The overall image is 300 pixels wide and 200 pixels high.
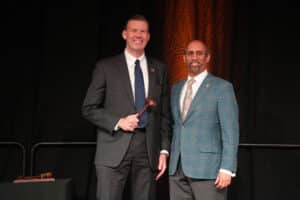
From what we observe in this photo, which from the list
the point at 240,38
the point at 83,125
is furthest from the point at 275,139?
the point at 83,125

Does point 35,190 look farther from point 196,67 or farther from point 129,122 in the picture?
point 196,67

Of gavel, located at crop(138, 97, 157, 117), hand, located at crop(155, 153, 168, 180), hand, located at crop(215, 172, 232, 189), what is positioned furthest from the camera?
hand, located at crop(155, 153, 168, 180)

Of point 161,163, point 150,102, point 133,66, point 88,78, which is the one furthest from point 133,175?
point 88,78

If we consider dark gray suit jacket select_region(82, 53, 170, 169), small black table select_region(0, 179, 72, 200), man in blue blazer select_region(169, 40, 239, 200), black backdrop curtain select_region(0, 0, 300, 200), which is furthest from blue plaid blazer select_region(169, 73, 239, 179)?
black backdrop curtain select_region(0, 0, 300, 200)

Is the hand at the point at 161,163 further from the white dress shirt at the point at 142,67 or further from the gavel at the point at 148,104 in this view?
the gavel at the point at 148,104

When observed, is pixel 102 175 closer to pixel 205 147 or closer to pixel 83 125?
pixel 205 147

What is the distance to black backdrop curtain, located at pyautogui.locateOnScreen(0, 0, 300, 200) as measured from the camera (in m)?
3.67

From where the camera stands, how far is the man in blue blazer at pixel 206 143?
269 centimetres

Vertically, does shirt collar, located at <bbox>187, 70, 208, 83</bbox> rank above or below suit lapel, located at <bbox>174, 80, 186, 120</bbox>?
above

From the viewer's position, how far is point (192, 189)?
2.76 meters

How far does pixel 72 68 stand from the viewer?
379 cm

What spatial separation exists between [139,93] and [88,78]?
3.42 feet

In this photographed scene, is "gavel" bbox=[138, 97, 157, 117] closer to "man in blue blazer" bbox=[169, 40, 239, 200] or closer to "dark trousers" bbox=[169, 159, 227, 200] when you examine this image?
"man in blue blazer" bbox=[169, 40, 239, 200]

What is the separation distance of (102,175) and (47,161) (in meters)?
1.18
